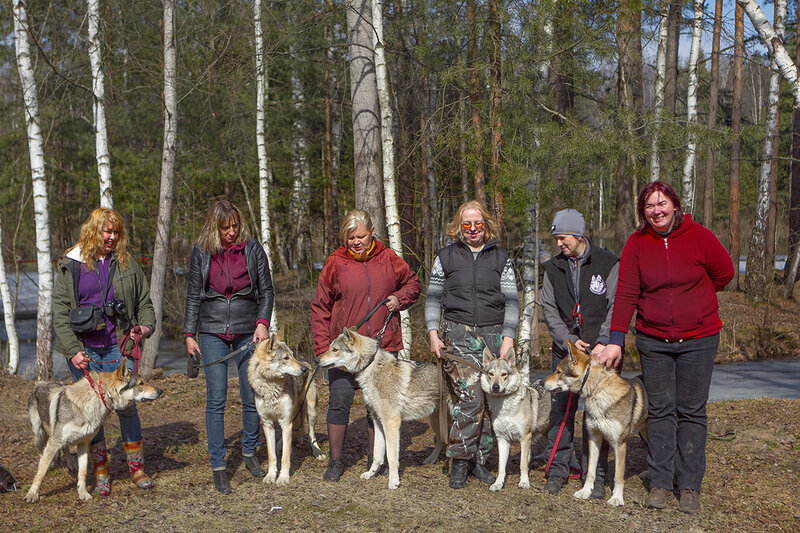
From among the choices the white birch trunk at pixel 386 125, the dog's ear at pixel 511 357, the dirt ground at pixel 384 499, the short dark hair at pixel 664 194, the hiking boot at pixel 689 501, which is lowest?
the dirt ground at pixel 384 499

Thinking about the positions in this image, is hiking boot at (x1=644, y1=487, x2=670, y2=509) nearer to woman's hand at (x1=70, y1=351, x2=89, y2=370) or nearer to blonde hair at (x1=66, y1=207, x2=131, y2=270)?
woman's hand at (x1=70, y1=351, x2=89, y2=370)

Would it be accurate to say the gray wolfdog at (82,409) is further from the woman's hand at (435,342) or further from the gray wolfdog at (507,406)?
the gray wolfdog at (507,406)

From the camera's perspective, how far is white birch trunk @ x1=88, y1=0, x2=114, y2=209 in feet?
31.9

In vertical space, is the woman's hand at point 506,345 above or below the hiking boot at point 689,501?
above

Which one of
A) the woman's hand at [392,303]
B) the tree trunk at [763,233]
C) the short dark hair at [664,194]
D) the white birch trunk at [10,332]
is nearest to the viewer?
the short dark hair at [664,194]

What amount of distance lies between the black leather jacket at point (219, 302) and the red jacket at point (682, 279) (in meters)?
2.94

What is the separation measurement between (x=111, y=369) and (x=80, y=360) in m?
0.29

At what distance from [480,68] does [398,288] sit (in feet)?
13.0

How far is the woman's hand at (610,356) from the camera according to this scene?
175 inches

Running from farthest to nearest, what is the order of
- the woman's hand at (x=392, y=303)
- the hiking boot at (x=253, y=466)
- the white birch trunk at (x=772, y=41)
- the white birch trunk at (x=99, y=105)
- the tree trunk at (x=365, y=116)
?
the white birch trunk at (x=99, y=105)
the tree trunk at (x=365, y=116)
the white birch trunk at (x=772, y=41)
the hiking boot at (x=253, y=466)
the woman's hand at (x=392, y=303)

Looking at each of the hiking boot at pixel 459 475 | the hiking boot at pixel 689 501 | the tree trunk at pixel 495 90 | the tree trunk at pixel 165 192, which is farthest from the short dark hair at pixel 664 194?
the tree trunk at pixel 165 192

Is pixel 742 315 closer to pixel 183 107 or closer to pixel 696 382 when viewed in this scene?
pixel 696 382

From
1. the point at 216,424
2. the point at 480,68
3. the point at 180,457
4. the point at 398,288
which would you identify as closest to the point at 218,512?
the point at 216,424

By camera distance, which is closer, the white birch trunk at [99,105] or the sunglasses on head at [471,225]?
the sunglasses on head at [471,225]
